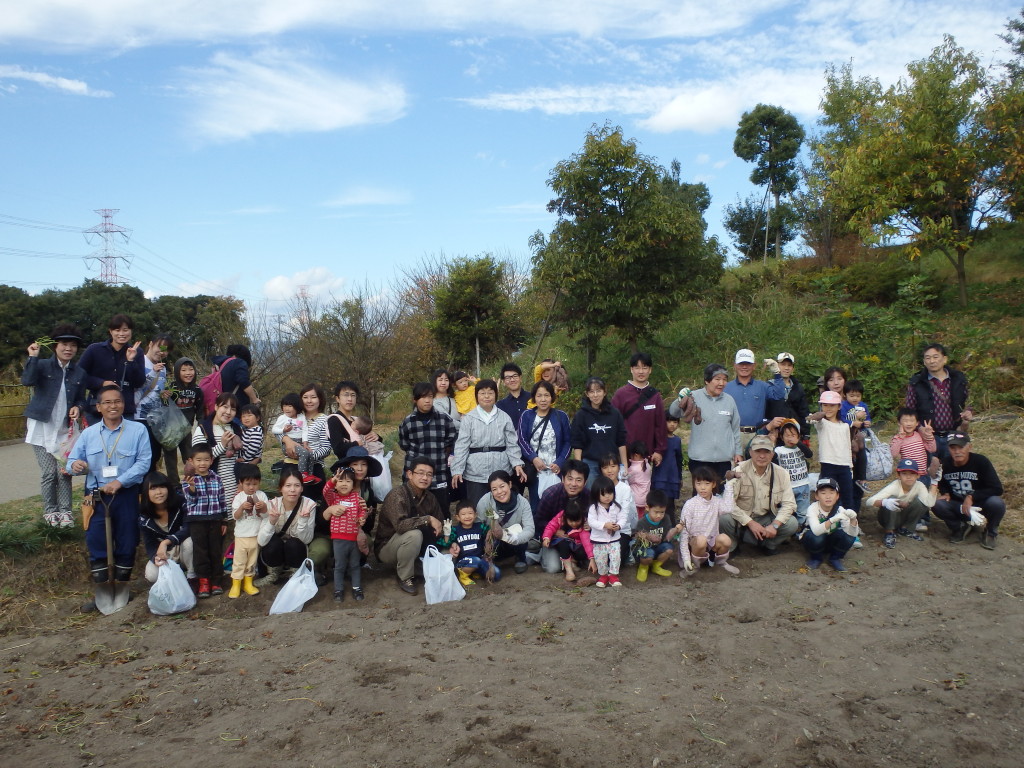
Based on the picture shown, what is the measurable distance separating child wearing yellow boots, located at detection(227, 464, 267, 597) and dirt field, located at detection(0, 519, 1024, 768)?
6.4 inches

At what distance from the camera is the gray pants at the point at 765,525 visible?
591 centimetres

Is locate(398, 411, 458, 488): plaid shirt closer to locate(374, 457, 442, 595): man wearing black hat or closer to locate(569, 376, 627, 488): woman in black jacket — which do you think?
locate(374, 457, 442, 595): man wearing black hat

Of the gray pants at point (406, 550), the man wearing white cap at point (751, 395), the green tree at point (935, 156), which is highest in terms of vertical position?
the green tree at point (935, 156)

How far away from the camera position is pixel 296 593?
210 inches

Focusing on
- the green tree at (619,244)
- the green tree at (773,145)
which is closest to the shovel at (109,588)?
the green tree at (619,244)

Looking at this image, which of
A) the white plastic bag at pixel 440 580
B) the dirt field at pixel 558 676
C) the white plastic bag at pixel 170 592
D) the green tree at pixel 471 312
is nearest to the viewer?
the dirt field at pixel 558 676

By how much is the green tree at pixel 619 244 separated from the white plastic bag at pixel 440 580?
27.5 feet

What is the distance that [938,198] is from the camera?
41.8 feet

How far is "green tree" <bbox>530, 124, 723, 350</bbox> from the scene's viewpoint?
12555 millimetres

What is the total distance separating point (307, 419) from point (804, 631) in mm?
4255

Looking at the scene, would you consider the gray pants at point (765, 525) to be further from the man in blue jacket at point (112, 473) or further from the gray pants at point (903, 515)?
the man in blue jacket at point (112, 473)

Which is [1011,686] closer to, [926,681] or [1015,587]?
[926,681]

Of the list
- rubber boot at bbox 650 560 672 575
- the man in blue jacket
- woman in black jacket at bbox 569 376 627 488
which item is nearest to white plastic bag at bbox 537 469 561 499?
woman in black jacket at bbox 569 376 627 488

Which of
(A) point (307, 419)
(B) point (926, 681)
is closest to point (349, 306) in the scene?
(A) point (307, 419)
